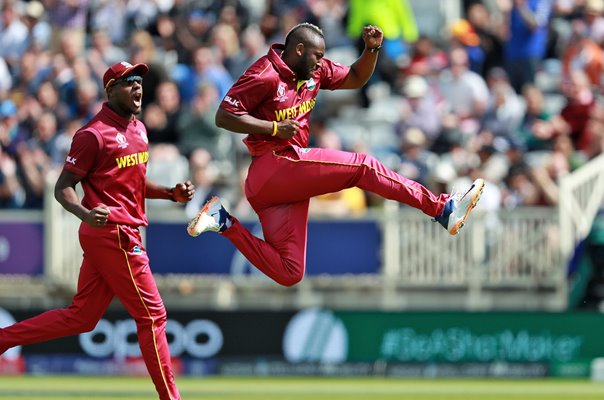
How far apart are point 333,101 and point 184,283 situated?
346 cm

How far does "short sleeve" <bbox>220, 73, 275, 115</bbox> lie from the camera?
10445 mm

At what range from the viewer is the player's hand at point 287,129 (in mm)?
10359

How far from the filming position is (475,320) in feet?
54.6

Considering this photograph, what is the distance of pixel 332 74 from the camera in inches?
435

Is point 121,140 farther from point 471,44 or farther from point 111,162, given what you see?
point 471,44

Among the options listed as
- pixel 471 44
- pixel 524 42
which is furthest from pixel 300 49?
pixel 471 44

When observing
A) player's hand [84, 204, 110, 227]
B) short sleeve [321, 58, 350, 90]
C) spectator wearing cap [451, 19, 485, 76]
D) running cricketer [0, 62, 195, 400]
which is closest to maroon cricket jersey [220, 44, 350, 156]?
short sleeve [321, 58, 350, 90]

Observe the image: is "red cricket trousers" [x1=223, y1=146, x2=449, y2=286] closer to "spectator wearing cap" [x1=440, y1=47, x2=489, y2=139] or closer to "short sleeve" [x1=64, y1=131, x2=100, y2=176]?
"short sleeve" [x1=64, y1=131, x2=100, y2=176]

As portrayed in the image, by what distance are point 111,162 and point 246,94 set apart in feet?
3.31

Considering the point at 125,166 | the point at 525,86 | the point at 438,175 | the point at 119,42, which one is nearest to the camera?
the point at 125,166

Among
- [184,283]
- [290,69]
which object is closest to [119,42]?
[184,283]

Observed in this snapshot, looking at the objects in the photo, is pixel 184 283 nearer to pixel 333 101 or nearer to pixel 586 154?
pixel 333 101

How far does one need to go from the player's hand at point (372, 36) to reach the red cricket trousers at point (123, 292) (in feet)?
6.73

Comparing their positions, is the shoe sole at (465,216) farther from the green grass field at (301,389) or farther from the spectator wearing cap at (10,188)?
the spectator wearing cap at (10,188)
